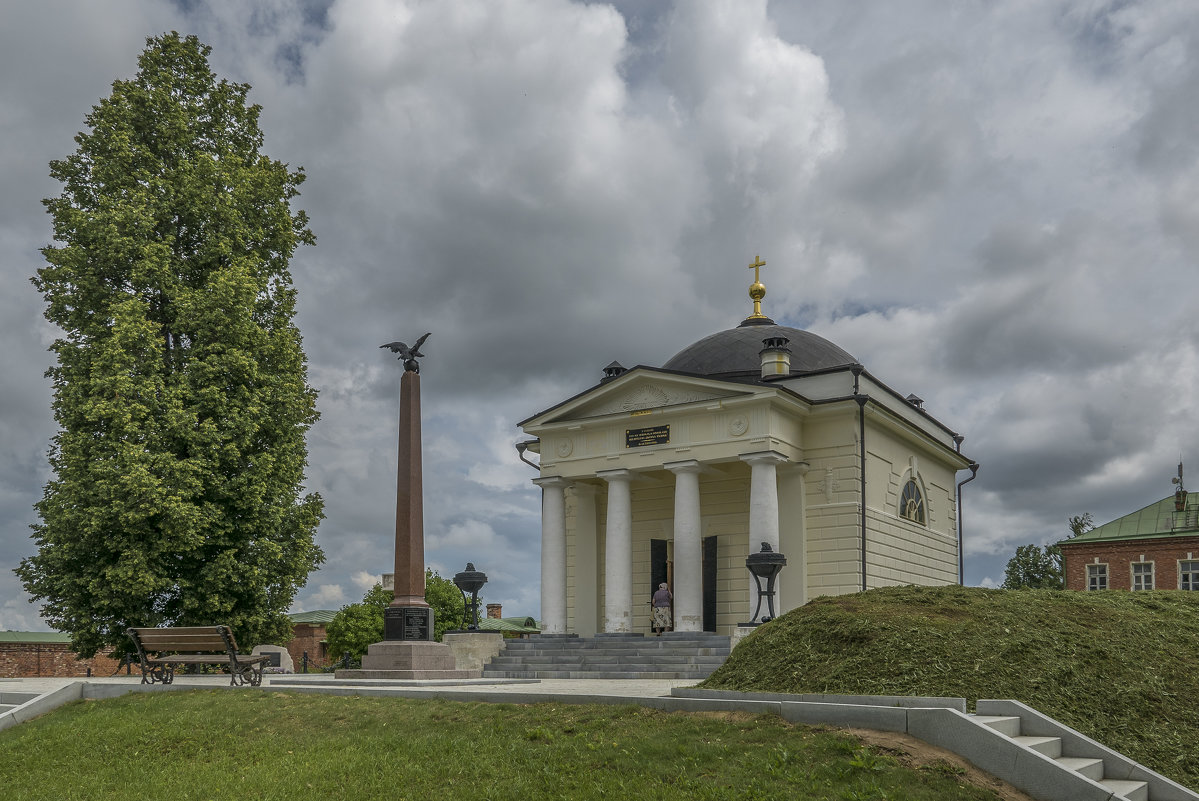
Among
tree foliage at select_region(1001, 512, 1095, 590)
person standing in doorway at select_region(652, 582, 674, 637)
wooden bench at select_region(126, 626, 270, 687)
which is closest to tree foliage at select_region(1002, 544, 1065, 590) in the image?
tree foliage at select_region(1001, 512, 1095, 590)

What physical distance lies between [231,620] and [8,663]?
10.3 meters

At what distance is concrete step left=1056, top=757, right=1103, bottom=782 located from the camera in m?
8.85

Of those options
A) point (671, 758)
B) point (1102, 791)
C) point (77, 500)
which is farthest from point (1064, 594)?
point (77, 500)

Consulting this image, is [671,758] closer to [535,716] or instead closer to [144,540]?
[535,716]

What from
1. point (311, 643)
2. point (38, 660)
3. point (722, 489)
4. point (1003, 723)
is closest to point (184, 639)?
point (1003, 723)

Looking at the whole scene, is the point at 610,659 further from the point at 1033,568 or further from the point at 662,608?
the point at 1033,568

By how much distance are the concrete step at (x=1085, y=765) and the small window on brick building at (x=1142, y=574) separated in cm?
4349

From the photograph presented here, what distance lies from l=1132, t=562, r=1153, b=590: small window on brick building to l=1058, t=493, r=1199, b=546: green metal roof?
124 cm

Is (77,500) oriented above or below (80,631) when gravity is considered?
above

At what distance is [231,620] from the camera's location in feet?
70.6

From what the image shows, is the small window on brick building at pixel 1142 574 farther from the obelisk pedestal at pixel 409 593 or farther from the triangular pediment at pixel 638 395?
the obelisk pedestal at pixel 409 593

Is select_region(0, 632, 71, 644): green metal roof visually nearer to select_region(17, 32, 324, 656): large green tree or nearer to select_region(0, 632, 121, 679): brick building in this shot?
select_region(0, 632, 121, 679): brick building

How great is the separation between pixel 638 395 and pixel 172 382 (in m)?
11.1

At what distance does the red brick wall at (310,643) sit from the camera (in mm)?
42728
